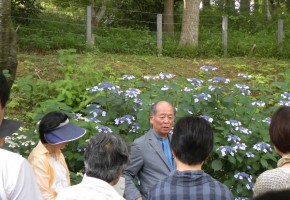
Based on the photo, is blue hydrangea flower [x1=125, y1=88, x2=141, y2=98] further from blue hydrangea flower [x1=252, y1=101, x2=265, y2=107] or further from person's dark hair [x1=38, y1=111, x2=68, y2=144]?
person's dark hair [x1=38, y1=111, x2=68, y2=144]

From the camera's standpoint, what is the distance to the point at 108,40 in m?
18.6

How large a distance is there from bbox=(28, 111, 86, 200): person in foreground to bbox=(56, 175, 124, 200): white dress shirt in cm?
125

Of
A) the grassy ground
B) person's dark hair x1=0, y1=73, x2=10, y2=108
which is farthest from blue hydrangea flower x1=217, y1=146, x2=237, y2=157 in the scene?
the grassy ground

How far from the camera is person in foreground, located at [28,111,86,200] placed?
4.17 metres

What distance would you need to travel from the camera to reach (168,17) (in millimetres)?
22125

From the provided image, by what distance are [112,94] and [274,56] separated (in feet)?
43.8

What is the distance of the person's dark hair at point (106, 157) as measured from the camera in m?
3.00

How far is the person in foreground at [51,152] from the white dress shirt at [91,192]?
1.25 m

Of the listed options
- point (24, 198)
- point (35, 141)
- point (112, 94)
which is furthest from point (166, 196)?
point (112, 94)

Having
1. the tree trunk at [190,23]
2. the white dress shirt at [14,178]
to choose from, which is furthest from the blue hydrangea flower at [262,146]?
the tree trunk at [190,23]

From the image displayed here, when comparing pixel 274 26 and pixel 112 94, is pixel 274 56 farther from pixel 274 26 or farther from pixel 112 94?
pixel 112 94

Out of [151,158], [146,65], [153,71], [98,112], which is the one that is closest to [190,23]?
[146,65]

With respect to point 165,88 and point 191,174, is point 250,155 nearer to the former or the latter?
point 165,88

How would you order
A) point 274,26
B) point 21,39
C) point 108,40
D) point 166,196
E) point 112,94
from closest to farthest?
point 166,196, point 112,94, point 21,39, point 108,40, point 274,26
